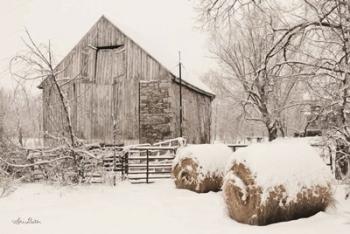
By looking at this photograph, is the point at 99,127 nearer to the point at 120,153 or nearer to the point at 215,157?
the point at 120,153

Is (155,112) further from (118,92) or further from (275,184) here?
(275,184)

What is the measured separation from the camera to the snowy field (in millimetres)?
7207

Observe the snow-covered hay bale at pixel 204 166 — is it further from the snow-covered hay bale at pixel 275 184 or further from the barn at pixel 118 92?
the barn at pixel 118 92

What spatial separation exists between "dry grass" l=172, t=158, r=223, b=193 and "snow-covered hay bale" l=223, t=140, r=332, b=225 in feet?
10.7

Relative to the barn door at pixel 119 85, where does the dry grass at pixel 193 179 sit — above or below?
below

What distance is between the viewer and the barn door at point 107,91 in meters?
19.9

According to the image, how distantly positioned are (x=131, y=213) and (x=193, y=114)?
14.0 m

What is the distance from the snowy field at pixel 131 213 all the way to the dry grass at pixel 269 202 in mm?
145

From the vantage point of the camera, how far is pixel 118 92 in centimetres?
2008
